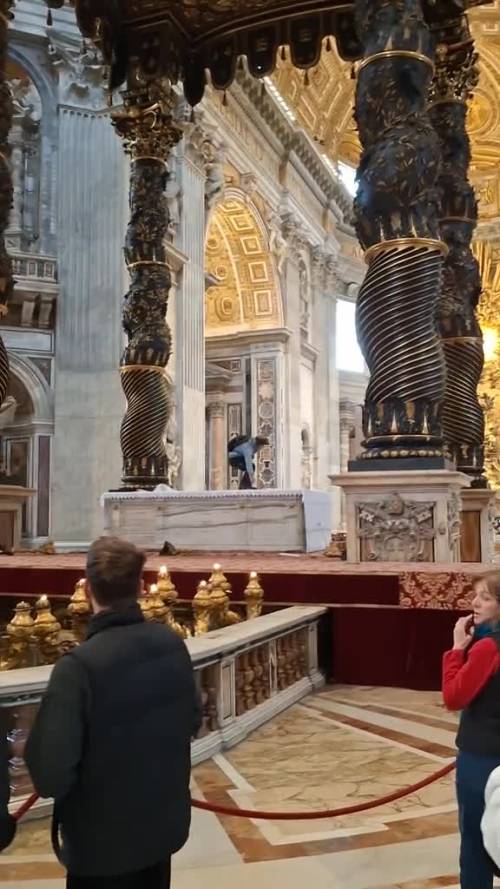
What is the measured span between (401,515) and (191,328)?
10659 millimetres

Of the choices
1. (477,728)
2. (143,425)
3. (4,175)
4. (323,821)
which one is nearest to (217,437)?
(143,425)

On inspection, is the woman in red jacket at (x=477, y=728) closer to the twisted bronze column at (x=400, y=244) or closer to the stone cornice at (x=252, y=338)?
the twisted bronze column at (x=400, y=244)

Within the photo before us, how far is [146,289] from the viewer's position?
27.9 ft

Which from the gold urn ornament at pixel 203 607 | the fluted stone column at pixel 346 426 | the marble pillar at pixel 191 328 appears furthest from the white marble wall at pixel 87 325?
the fluted stone column at pixel 346 426

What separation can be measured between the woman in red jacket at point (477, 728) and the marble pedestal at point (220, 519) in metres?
5.21

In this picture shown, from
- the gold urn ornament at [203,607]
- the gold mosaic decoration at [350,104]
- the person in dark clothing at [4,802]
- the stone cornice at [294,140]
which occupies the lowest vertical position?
the person in dark clothing at [4,802]

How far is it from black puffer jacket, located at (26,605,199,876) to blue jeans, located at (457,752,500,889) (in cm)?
76

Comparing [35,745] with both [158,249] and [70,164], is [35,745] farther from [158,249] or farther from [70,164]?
[70,164]

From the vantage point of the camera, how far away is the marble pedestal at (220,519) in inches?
293

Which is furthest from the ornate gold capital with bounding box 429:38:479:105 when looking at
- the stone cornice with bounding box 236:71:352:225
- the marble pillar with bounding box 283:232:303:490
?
the marble pillar with bounding box 283:232:303:490

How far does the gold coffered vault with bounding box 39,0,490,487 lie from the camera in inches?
221

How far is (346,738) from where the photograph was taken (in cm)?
371

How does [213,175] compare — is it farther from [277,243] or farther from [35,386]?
[35,386]

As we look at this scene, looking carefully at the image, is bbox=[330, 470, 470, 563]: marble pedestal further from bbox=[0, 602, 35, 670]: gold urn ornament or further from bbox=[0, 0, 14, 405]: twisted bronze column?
bbox=[0, 0, 14, 405]: twisted bronze column
